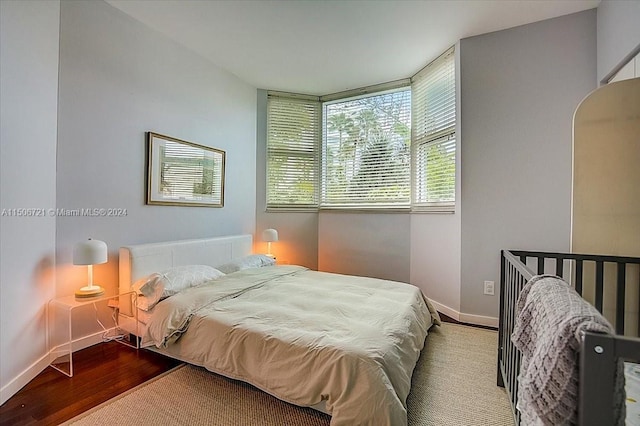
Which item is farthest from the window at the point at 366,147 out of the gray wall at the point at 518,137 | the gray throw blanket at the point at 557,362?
the gray throw blanket at the point at 557,362

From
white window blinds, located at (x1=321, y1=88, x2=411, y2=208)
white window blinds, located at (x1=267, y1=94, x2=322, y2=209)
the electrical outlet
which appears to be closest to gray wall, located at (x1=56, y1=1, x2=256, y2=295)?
white window blinds, located at (x1=267, y1=94, x2=322, y2=209)

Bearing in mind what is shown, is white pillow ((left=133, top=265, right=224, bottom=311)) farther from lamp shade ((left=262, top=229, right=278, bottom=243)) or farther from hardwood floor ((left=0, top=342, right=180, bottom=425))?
lamp shade ((left=262, top=229, right=278, bottom=243))

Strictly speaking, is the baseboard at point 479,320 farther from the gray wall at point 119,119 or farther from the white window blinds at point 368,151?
the gray wall at point 119,119

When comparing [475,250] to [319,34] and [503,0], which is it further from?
[319,34]

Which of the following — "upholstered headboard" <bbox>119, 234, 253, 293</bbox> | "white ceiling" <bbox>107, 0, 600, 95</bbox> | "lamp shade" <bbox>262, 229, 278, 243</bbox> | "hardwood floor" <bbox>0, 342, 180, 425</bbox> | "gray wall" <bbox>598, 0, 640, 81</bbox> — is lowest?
"hardwood floor" <bbox>0, 342, 180, 425</bbox>

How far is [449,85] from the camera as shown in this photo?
315 centimetres

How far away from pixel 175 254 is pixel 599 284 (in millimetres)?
3039

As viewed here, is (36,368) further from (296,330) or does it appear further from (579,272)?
(579,272)

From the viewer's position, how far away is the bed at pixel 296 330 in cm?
138

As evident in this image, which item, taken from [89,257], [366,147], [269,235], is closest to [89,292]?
[89,257]

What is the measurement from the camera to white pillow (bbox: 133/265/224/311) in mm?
2230

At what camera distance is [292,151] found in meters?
4.28

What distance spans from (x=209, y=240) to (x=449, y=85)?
3.02 m

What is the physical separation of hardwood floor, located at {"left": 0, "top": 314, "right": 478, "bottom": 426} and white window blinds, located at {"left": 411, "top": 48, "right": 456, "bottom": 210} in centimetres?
294
